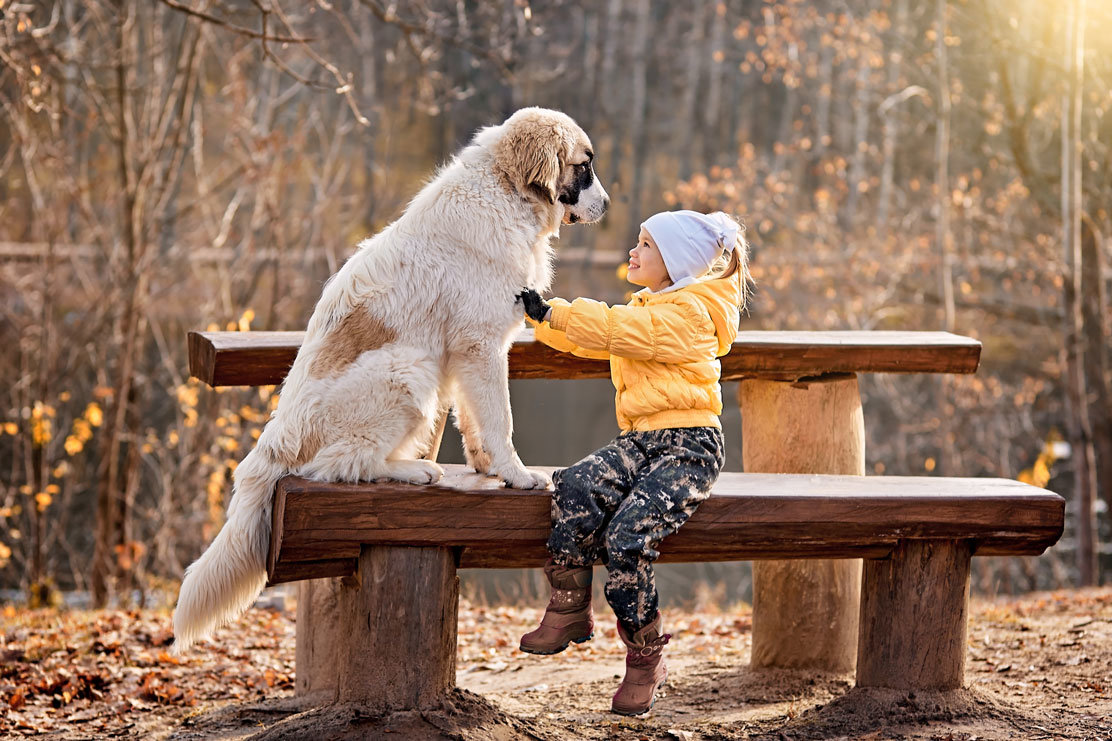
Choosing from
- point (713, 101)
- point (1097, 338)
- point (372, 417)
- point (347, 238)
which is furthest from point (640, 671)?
point (713, 101)

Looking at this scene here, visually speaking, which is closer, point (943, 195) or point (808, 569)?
point (808, 569)

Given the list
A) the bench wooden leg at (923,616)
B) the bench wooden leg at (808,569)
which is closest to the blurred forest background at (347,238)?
the bench wooden leg at (808,569)

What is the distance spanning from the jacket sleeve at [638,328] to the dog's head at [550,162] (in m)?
0.40

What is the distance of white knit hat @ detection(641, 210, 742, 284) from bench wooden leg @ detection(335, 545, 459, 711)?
3.79ft

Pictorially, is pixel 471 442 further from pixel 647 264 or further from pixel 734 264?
pixel 734 264

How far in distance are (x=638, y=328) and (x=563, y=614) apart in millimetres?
899

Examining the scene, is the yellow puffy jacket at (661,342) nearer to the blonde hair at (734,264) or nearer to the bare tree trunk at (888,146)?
the blonde hair at (734,264)

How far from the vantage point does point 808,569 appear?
4.24 metres

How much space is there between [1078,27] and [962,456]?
5.08 m

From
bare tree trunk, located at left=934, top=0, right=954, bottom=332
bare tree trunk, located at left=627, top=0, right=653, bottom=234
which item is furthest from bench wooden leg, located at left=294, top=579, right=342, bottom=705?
bare tree trunk, located at left=627, top=0, right=653, bottom=234

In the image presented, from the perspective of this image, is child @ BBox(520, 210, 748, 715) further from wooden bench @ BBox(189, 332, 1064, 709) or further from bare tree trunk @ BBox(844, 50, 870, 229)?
bare tree trunk @ BBox(844, 50, 870, 229)

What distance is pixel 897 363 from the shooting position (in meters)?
4.32

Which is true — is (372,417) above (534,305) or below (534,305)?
below

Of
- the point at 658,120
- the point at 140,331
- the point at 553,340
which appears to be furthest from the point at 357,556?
the point at 658,120
